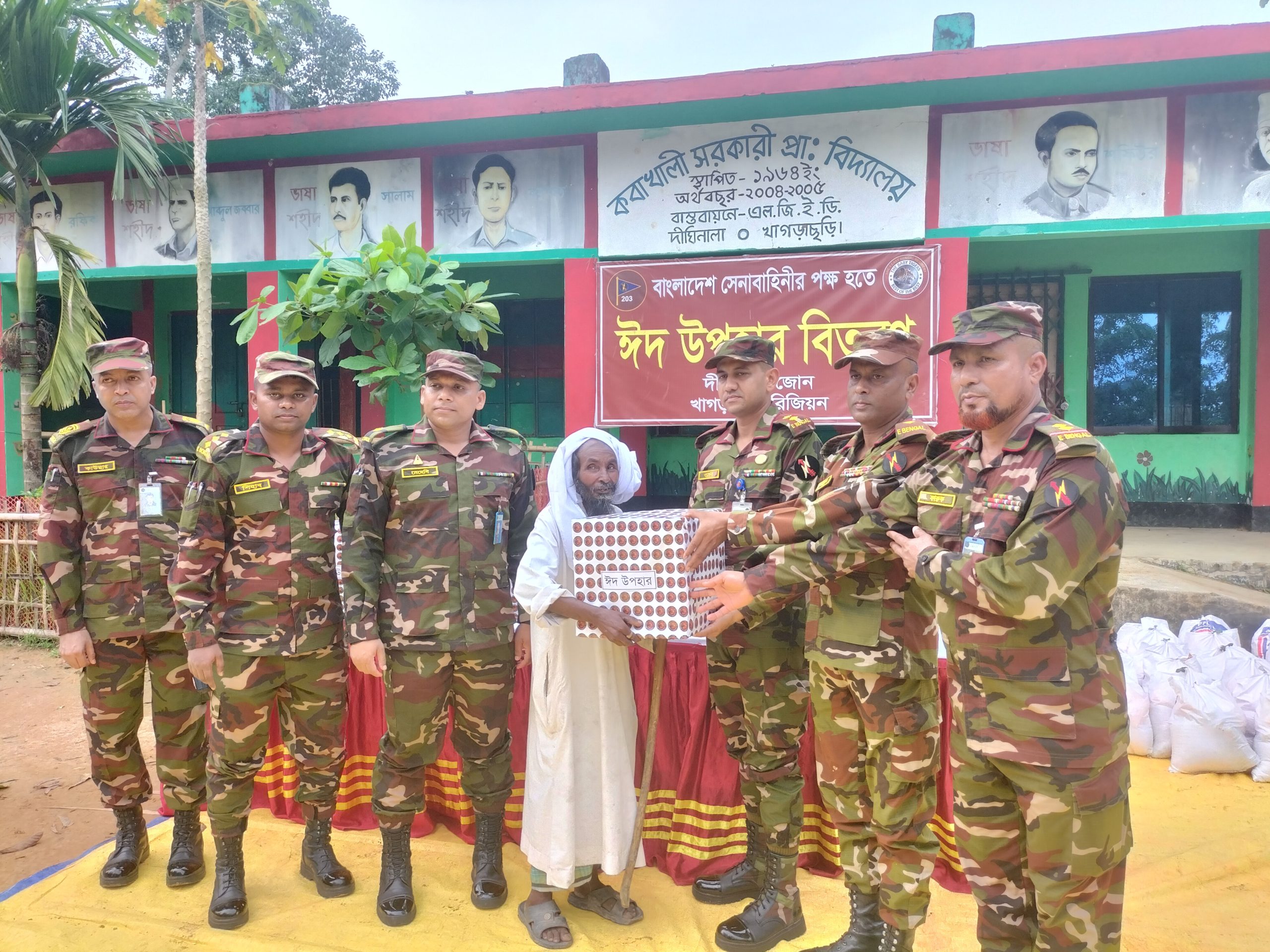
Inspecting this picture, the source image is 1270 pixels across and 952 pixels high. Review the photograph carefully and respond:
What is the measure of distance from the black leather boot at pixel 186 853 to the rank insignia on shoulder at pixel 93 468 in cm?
145

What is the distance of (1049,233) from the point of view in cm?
683

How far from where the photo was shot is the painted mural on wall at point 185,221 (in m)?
8.50

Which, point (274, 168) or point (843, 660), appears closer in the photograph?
point (843, 660)

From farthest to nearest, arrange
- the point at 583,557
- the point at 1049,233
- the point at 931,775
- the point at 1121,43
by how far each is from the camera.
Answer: the point at 1049,233, the point at 1121,43, the point at 583,557, the point at 931,775

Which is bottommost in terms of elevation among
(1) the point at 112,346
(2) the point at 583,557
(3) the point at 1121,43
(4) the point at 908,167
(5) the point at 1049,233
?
(2) the point at 583,557

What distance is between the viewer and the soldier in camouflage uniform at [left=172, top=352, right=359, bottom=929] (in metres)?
3.04

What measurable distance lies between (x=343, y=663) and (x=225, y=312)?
9.56m

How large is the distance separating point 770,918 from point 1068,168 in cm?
653

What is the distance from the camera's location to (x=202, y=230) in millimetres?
7926

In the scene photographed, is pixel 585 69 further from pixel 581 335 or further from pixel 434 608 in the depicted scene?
pixel 434 608

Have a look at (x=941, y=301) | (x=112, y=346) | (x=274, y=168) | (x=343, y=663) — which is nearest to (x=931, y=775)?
(x=343, y=663)

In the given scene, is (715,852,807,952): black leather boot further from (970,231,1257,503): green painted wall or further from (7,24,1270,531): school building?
(970,231,1257,503): green painted wall

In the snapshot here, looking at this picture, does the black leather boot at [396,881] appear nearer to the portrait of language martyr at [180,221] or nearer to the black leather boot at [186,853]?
the black leather boot at [186,853]

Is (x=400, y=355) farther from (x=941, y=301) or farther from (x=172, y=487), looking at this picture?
(x=941, y=301)
